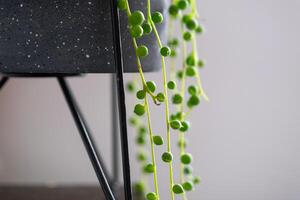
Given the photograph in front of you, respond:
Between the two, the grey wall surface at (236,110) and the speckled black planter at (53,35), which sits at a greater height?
the speckled black planter at (53,35)

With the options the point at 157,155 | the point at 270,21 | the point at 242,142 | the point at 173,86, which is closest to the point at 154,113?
the point at 157,155

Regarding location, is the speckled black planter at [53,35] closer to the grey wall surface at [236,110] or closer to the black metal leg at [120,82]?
the black metal leg at [120,82]

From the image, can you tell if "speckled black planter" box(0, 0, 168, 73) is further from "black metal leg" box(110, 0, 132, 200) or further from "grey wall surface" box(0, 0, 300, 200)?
"grey wall surface" box(0, 0, 300, 200)

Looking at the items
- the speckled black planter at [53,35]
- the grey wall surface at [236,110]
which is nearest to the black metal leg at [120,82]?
the speckled black planter at [53,35]

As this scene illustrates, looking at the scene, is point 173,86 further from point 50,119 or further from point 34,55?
point 50,119

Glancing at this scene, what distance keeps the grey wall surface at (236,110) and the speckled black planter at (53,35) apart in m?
0.62

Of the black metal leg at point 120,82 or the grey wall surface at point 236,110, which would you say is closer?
the black metal leg at point 120,82

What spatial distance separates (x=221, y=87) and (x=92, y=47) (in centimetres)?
65

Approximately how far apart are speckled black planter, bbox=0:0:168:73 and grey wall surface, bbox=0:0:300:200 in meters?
0.62

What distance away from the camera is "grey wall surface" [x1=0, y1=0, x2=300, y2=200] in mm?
1079

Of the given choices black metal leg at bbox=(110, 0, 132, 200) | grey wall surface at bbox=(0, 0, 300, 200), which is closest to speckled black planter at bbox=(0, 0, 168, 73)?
black metal leg at bbox=(110, 0, 132, 200)

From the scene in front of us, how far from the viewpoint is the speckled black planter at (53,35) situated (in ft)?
1.74

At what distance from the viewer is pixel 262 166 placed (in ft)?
3.63

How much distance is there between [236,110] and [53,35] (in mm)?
707
